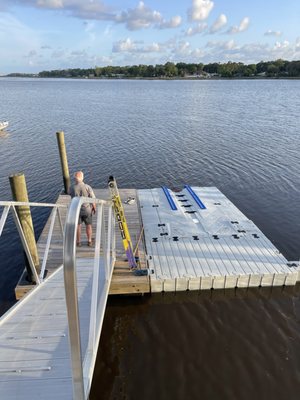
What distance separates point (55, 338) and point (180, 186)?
12.8 metres

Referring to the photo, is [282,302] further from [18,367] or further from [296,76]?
[296,76]

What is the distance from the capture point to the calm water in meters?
5.95

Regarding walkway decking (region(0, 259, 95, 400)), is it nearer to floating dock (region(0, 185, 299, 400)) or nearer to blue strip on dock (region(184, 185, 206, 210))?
floating dock (region(0, 185, 299, 400))

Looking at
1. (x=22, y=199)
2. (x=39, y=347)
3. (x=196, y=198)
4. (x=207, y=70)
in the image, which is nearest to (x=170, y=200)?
(x=196, y=198)

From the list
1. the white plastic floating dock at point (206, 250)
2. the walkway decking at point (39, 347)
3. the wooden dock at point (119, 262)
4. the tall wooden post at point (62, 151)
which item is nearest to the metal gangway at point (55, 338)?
the walkway decking at point (39, 347)

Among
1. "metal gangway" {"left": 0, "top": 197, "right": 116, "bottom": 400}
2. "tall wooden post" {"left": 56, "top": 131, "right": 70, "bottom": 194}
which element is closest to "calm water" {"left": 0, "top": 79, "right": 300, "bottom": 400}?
"tall wooden post" {"left": 56, "top": 131, "right": 70, "bottom": 194}

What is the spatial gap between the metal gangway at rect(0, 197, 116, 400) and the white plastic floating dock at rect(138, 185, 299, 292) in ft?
9.04

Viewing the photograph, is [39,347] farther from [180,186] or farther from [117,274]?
[180,186]

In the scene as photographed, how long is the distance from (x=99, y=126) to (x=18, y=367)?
2848cm

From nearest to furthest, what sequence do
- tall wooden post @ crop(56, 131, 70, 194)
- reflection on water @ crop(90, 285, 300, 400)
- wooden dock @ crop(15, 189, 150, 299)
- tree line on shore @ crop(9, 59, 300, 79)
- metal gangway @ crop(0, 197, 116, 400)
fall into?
metal gangway @ crop(0, 197, 116, 400) < reflection on water @ crop(90, 285, 300, 400) < wooden dock @ crop(15, 189, 150, 299) < tall wooden post @ crop(56, 131, 70, 194) < tree line on shore @ crop(9, 59, 300, 79)

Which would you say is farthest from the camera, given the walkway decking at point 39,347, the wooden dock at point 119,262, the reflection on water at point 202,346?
the wooden dock at point 119,262

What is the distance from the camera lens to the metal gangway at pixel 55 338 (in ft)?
6.98

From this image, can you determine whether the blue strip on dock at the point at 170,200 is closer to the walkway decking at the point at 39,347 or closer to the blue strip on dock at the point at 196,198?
the blue strip on dock at the point at 196,198

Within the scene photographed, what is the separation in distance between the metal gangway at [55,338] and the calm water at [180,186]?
216 cm
